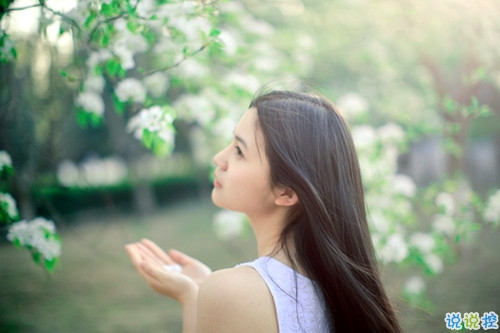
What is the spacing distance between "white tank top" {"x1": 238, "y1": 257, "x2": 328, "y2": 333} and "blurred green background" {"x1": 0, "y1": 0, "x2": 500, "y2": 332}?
0.45 meters

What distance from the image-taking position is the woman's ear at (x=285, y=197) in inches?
57.5

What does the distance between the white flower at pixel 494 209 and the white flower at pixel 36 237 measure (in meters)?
2.13

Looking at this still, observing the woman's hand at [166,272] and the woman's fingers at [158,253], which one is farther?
the woman's fingers at [158,253]

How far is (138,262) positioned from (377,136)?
1.94 m

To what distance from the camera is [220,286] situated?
4.32 ft

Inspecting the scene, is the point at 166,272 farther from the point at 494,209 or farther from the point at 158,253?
the point at 494,209

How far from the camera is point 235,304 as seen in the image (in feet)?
4.29

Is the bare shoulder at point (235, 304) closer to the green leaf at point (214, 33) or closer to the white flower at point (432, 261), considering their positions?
the green leaf at point (214, 33)

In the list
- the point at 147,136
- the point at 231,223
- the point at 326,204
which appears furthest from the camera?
the point at 231,223

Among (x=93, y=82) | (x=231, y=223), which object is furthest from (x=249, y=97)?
(x=93, y=82)

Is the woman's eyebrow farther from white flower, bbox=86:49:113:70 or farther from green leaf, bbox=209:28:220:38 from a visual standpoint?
white flower, bbox=86:49:113:70

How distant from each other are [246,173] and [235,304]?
375 millimetres

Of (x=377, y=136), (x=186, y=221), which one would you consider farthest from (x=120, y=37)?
(x=186, y=221)

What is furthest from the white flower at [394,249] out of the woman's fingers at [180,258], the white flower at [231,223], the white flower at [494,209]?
the woman's fingers at [180,258]
